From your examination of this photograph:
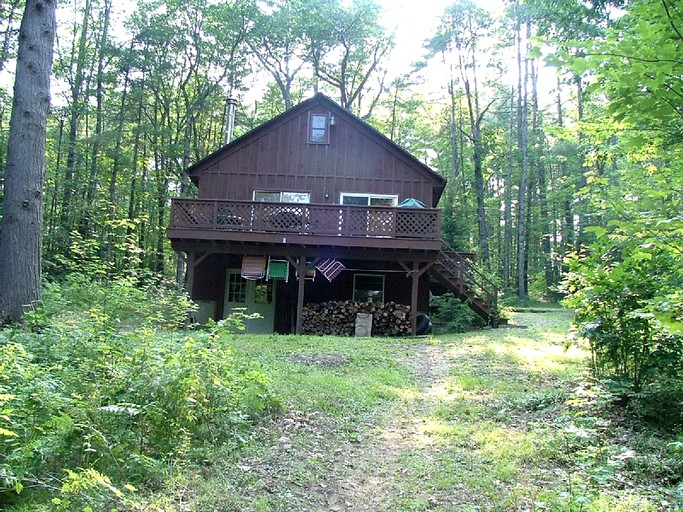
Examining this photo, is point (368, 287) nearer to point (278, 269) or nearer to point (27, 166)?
point (278, 269)

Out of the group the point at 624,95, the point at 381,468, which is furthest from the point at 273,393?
the point at 624,95

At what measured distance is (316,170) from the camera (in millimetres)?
15898

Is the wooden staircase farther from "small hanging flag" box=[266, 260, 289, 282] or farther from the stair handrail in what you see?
"small hanging flag" box=[266, 260, 289, 282]

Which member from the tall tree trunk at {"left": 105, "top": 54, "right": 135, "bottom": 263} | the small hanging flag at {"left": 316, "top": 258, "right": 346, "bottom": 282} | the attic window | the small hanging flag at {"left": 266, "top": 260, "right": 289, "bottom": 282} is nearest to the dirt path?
the small hanging flag at {"left": 316, "top": 258, "right": 346, "bottom": 282}

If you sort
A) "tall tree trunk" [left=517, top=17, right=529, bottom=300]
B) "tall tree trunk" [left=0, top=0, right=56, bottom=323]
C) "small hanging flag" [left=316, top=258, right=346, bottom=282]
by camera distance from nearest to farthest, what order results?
"tall tree trunk" [left=0, top=0, right=56, bottom=323], "small hanging flag" [left=316, top=258, right=346, bottom=282], "tall tree trunk" [left=517, top=17, right=529, bottom=300]

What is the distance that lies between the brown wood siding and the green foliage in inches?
134

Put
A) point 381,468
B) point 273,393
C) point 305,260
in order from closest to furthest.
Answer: point 381,468 → point 273,393 → point 305,260

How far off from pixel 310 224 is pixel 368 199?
299 centimetres

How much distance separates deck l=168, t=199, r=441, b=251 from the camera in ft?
44.1

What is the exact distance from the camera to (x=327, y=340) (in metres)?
11.3

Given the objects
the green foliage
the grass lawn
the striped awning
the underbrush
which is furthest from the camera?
the green foliage

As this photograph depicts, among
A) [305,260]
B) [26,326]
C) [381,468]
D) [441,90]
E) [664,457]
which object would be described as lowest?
[381,468]

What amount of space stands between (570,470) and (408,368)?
4.77 meters

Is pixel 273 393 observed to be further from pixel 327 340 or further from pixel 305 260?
pixel 305 260
